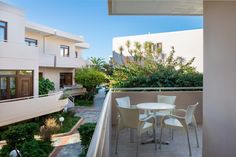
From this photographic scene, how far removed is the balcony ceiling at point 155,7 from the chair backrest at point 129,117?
162 cm

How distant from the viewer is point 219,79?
243 centimetres

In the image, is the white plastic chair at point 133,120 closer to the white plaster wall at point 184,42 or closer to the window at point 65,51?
the white plaster wall at point 184,42

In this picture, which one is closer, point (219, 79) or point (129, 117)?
point (219, 79)

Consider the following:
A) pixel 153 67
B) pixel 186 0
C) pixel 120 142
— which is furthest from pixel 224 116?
pixel 153 67

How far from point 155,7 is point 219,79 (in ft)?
4.46

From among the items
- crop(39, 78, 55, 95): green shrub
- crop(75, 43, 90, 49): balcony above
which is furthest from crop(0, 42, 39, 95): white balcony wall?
crop(75, 43, 90, 49): balcony above

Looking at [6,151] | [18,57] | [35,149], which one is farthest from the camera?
→ [18,57]

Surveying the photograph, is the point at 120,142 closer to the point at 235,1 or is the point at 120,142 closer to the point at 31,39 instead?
the point at 235,1

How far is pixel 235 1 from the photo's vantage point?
91.7 inches

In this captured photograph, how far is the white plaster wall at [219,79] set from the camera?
2.36m

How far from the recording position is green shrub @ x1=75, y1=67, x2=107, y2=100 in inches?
689

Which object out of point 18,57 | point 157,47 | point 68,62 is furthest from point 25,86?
point 157,47

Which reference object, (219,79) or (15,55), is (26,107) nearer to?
(15,55)

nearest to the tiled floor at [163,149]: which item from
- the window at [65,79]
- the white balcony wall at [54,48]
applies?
the white balcony wall at [54,48]
